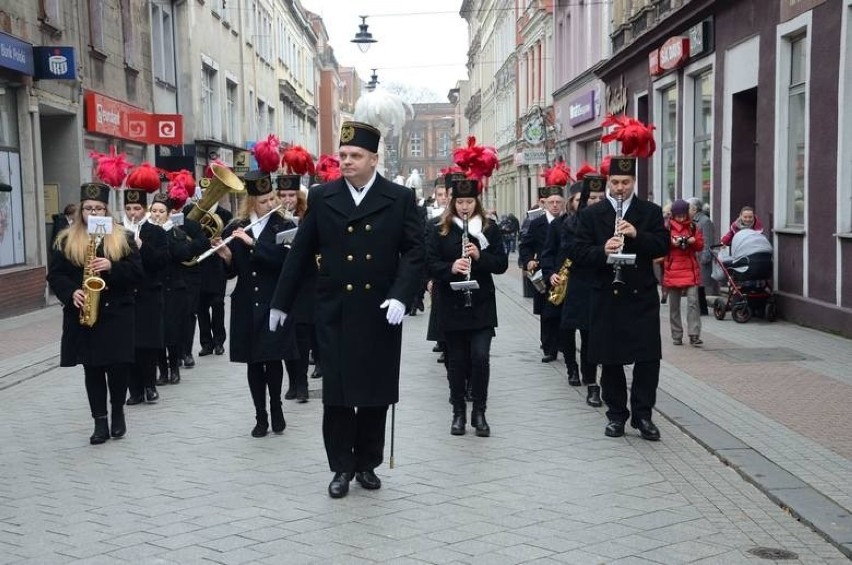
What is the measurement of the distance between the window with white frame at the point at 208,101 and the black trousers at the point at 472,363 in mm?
24421

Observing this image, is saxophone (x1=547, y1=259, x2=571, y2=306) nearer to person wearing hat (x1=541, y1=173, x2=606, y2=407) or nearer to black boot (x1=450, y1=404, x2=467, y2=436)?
person wearing hat (x1=541, y1=173, x2=606, y2=407)

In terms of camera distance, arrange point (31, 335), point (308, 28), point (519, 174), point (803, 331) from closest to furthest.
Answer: point (803, 331)
point (31, 335)
point (519, 174)
point (308, 28)

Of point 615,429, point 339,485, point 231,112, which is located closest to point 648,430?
point 615,429

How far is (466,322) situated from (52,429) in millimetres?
3309

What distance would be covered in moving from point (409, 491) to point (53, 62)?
563 inches

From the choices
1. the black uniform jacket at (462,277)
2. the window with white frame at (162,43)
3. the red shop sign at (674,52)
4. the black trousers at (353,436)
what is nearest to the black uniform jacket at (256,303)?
the black uniform jacket at (462,277)

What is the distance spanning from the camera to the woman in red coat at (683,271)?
12.3 meters

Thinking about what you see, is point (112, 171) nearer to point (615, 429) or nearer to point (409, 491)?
point (409, 491)

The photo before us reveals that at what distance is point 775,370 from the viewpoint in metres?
10.3

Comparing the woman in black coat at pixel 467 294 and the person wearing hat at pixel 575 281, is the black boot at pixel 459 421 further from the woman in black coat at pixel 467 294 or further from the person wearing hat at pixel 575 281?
the person wearing hat at pixel 575 281

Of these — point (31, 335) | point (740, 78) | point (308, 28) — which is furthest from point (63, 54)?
point (308, 28)

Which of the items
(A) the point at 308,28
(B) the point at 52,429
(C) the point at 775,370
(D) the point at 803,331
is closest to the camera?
(B) the point at 52,429

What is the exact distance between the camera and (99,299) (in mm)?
7410

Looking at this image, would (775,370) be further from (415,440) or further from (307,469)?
(307,469)
